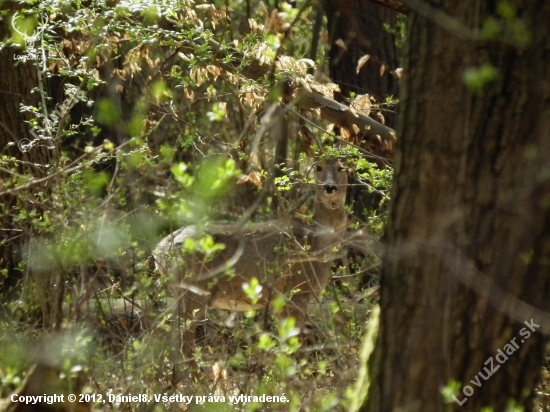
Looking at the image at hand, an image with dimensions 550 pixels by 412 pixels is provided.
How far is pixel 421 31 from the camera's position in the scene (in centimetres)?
293

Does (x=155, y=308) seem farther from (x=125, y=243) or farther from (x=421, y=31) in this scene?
(x=421, y=31)

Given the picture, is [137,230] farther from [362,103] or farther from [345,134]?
[362,103]

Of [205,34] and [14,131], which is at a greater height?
[205,34]

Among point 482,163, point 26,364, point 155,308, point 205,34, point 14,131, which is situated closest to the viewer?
point 482,163

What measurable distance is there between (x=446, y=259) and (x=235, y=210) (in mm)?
7220

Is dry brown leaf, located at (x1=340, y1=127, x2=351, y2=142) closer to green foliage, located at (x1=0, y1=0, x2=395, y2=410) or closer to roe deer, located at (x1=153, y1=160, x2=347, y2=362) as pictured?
green foliage, located at (x1=0, y1=0, x2=395, y2=410)

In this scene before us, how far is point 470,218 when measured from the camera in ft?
9.20

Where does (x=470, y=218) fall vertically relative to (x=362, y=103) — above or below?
above

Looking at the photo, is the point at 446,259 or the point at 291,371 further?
the point at 291,371

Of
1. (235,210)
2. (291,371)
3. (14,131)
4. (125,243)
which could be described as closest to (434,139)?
(291,371)

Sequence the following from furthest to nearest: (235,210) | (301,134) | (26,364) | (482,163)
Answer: (235,210), (301,134), (26,364), (482,163)

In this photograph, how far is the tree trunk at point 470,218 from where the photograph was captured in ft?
8.98

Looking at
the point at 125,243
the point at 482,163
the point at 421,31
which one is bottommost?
the point at 125,243

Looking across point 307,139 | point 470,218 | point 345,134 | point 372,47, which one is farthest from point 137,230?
point 372,47
